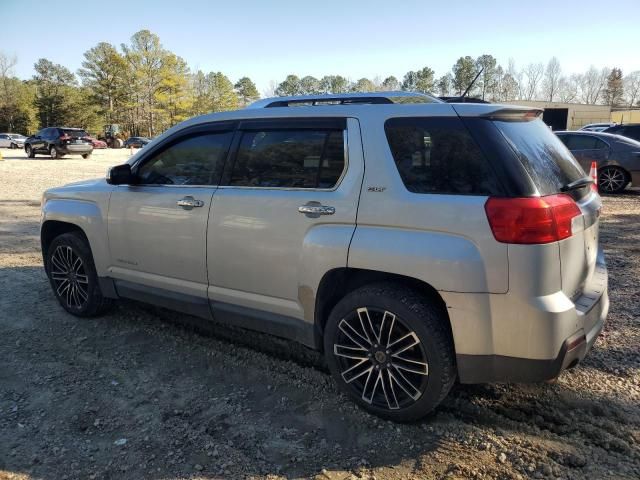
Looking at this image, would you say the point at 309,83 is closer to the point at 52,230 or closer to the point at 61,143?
the point at 61,143

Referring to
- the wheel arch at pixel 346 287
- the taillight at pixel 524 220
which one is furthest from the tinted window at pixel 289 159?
the taillight at pixel 524 220

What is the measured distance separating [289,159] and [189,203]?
34.4 inches

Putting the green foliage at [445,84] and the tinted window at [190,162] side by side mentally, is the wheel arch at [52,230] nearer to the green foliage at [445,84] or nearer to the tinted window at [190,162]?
the tinted window at [190,162]

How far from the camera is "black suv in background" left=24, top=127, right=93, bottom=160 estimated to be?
28.2 metres

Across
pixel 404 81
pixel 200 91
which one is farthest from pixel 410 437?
pixel 404 81

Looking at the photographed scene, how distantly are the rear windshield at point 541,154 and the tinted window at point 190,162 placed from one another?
6.47 feet

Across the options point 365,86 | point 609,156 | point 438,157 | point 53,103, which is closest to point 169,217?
point 438,157

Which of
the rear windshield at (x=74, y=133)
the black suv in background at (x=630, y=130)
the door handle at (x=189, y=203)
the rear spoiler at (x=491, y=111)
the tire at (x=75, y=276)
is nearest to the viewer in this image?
the rear spoiler at (x=491, y=111)

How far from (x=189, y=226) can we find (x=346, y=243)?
1359 mm

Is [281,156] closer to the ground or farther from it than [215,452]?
farther from it

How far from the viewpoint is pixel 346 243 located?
9.62 ft

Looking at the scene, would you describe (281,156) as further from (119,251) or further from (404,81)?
(404,81)

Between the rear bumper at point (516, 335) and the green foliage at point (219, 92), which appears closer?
the rear bumper at point (516, 335)

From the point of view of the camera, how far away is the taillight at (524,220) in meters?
2.45
